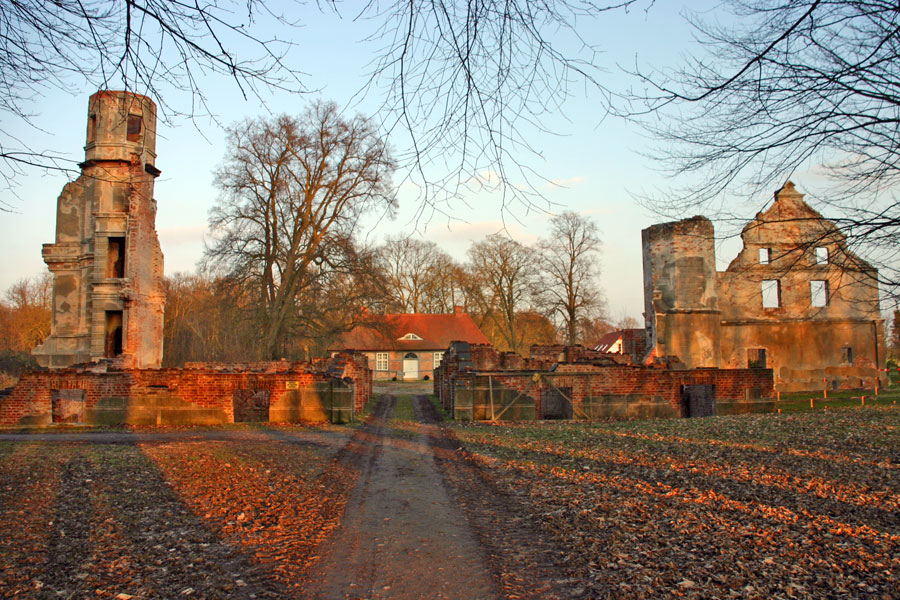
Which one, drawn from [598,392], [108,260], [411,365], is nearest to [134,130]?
[108,260]

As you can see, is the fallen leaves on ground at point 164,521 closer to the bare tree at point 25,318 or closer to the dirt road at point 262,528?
the dirt road at point 262,528

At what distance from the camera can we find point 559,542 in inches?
235

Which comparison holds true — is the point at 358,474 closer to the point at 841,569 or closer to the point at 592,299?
the point at 841,569

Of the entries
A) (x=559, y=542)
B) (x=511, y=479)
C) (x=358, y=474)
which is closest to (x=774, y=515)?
(x=559, y=542)

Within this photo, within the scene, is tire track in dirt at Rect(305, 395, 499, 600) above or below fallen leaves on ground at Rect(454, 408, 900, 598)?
below

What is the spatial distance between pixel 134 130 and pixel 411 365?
29.6 m

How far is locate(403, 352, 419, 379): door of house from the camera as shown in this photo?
53.9 metres

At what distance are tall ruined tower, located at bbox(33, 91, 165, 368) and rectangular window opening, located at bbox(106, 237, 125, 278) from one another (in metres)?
0.04

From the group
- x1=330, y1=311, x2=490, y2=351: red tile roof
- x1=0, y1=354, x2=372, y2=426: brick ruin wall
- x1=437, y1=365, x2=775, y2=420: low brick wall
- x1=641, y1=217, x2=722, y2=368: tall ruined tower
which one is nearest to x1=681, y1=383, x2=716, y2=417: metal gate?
x1=437, y1=365, x2=775, y2=420: low brick wall

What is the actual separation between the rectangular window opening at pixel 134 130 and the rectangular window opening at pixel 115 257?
4691mm

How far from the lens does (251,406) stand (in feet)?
67.8

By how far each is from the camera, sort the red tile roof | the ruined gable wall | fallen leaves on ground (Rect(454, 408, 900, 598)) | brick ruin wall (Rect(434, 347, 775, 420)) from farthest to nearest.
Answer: the red tile roof
the ruined gable wall
brick ruin wall (Rect(434, 347, 775, 420))
fallen leaves on ground (Rect(454, 408, 900, 598))

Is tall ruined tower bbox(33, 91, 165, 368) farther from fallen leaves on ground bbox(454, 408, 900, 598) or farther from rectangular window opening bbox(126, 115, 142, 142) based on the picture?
fallen leaves on ground bbox(454, 408, 900, 598)

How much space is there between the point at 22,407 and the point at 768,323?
2722cm
